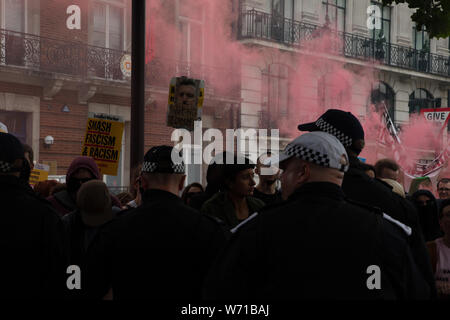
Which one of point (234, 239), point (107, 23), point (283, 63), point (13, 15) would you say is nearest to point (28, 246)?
point (234, 239)

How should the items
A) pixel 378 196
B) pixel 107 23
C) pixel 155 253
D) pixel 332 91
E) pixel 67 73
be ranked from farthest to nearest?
pixel 332 91 → pixel 107 23 → pixel 67 73 → pixel 378 196 → pixel 155 253

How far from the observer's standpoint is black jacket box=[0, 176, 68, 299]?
3.22 metres

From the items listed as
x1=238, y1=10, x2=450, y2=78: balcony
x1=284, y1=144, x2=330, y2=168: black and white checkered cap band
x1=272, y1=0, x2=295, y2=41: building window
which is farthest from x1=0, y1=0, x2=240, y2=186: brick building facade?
x1=284, y1=144, x2=330, y2=168: black and white checkered cap band

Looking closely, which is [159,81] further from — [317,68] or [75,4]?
[317,68]

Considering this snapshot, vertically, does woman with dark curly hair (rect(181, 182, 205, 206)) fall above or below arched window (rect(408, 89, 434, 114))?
below

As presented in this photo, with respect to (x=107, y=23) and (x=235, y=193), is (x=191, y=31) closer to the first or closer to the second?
(x=107, y=23)

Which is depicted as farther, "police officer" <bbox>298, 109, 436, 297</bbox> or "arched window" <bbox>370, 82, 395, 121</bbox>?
"arched window" <bbox>370, 82, 395, 121</bbox>

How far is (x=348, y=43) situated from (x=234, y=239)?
76.9 feet

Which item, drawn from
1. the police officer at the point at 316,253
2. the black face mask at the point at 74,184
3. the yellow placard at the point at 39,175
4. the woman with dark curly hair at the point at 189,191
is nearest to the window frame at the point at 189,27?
the yellow placard at the point at 39,175

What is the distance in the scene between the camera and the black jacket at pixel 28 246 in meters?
3.22

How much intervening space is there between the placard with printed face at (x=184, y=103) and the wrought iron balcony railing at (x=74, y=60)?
1183 cm

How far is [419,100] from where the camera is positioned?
91.7 ft

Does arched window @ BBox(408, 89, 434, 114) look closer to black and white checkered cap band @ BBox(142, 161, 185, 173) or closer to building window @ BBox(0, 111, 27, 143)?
building window @ BBox(0, 111, 27, 143)
